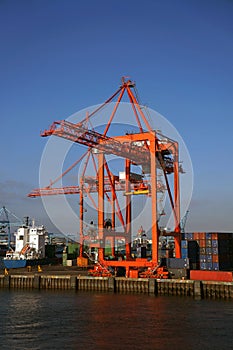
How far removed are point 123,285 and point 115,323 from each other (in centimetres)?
1456

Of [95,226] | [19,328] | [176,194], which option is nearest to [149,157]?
[176,194]

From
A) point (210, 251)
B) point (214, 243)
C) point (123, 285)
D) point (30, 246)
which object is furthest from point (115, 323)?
point (30, 246)

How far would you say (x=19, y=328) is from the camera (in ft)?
91.8

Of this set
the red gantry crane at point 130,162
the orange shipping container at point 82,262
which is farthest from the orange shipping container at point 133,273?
the orange shipping container at point 82,262

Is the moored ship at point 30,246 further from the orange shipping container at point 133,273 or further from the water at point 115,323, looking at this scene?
the water at point 115,323

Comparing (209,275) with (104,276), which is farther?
(104,276)

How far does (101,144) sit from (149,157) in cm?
764

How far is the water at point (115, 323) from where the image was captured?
24547 mm

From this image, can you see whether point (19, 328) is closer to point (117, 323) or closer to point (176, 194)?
point (117, 323)

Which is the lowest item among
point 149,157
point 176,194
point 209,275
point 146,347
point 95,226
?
point 146,347

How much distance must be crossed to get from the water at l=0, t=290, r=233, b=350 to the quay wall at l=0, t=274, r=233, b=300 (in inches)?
63.4

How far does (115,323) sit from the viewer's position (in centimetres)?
2908

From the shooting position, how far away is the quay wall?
128 ft

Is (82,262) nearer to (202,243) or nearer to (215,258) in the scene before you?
(202,243)
